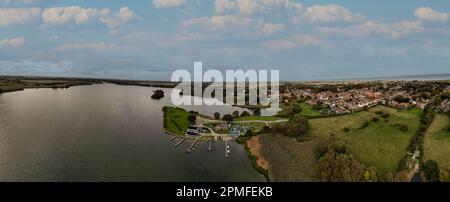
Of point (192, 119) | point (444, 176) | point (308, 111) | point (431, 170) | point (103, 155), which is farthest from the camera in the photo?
point (308, 111)

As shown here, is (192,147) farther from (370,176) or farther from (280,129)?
(370,176)

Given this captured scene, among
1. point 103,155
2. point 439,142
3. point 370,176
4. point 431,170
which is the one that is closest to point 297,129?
point 439,142

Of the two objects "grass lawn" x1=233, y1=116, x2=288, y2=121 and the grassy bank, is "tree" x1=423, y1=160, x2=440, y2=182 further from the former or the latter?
"grass lawn" x1=233, y1=116, x2=288, y2=121

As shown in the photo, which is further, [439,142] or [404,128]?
[404,128]

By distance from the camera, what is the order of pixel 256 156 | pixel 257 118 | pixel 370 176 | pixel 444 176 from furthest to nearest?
pixel 257 118, pixel 256 156, pixel 370 176, pixel 444 176

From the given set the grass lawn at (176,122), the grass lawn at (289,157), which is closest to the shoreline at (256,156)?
the grass lawn at (289,157)
